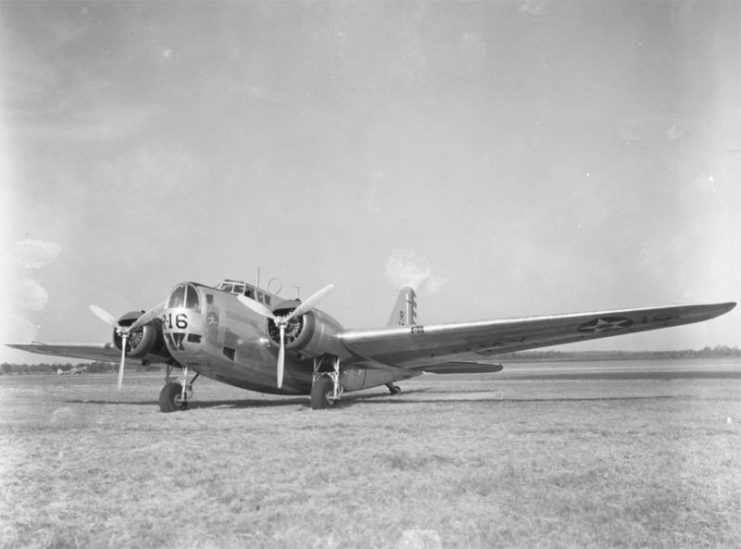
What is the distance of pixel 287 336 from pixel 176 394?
3.10 meters

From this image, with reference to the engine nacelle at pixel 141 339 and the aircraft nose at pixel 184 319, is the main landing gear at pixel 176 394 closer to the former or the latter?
the engine nacelle at pixel 141 339

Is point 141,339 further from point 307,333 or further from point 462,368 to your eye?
point 462,368

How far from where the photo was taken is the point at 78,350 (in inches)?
771

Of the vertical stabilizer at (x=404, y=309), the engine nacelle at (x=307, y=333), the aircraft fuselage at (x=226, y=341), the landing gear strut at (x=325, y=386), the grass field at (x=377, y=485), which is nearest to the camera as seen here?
the grass field at (x=377, y=485)

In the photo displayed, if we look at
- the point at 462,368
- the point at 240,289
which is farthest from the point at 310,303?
the point at 462,368

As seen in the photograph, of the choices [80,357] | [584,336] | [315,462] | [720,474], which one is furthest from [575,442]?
[80,357]

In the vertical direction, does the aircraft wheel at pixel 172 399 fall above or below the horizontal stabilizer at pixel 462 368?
below

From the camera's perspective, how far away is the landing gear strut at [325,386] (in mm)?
13969

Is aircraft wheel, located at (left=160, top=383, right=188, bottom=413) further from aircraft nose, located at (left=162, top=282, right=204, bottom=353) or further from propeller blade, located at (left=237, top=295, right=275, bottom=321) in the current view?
propeller blade, located at (left=237, top=295, right=275, bottom=321)

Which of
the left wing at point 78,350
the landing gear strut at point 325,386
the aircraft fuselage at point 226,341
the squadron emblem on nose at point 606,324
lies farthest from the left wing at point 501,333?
the left wing at point 78,350

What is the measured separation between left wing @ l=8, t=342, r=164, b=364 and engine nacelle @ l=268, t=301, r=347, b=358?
24.6 feet

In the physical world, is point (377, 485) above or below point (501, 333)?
below

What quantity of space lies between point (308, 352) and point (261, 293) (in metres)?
2.22

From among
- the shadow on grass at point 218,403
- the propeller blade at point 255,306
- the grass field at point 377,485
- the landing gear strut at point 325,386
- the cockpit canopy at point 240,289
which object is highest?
the cockpit canopy at point 240,289
